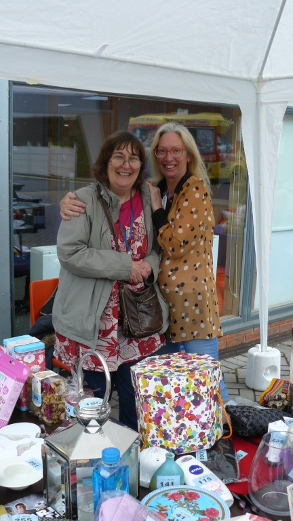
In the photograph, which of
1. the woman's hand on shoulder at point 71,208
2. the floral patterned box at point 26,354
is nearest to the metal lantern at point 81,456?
the floral patterned box at point 26,354

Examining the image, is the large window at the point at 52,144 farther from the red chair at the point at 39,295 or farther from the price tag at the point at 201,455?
the price tag at the point at 201,455

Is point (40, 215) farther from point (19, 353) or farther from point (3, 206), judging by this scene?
point (19, 353)

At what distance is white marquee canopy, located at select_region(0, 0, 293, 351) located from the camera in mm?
2195

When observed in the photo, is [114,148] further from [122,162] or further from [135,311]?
[135,311]

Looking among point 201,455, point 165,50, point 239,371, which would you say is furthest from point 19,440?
point 239,371

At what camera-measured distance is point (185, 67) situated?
2.88m

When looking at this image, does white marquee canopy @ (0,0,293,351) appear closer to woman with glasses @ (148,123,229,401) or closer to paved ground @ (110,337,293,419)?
woman with glasses @ (148,123,229,401)

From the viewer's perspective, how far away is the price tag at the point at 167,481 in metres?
1.67

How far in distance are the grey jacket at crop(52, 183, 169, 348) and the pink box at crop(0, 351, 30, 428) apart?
19.8 inches

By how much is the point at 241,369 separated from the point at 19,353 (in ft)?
10.7

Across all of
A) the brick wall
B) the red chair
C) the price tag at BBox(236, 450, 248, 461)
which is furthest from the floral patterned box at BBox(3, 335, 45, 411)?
the brick wall

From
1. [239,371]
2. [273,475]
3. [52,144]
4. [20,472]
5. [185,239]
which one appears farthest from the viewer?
[239,371]

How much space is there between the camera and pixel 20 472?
1807mm

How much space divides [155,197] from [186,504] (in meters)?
1.70
